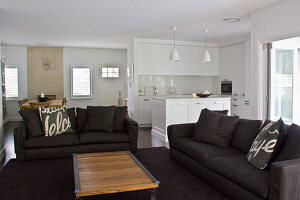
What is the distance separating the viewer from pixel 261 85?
5.25 meters

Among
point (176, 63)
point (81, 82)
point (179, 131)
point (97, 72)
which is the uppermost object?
point (176, 63)

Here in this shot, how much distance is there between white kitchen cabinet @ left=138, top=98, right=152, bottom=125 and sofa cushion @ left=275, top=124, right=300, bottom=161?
5.58 metres

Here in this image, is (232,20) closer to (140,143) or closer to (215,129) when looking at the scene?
(215,129)

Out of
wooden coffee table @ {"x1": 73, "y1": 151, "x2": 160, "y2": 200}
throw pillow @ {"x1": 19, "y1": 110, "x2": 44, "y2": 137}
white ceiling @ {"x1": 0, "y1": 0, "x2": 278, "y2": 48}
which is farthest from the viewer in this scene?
white ceiling @ {"x1": 0, "y1": 0, "x2": 278, "y2": 48}

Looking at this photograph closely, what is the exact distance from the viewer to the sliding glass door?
514cm

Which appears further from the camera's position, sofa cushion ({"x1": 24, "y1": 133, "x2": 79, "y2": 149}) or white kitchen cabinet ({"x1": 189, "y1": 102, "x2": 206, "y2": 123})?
white kitchen cabinet ({"x1": 189, "y1": 102, "x2": 206, "y2": 123})

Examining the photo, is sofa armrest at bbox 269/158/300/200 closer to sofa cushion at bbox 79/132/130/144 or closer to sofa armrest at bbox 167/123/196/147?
sofa armrest at bbox 167/123/196/147

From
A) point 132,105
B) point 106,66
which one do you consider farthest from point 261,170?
point 106,66

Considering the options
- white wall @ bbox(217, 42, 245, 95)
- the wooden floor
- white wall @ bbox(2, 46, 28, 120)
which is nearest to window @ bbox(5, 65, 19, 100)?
white wall @ bbox(2, 46, 28, 120)

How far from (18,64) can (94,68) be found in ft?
8.77

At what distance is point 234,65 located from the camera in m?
8.49

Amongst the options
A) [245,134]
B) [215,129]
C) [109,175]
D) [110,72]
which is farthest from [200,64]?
[109,175]

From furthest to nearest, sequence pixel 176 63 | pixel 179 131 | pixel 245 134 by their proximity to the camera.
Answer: pixel 176 63, pixel 179 131, pixel 245 134

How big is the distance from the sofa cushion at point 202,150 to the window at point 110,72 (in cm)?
700
